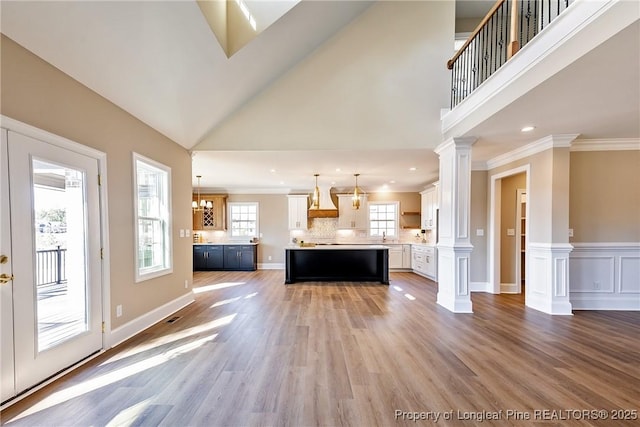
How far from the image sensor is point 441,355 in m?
2.62

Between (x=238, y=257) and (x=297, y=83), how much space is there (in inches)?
211

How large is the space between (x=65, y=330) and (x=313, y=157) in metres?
3.89

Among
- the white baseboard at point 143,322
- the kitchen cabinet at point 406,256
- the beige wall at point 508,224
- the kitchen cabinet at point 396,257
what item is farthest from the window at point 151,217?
the kitchen cabinet at point 406,256

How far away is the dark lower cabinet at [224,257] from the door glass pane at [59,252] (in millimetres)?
5368

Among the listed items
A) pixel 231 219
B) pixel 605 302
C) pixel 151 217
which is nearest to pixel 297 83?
pixel 151 217

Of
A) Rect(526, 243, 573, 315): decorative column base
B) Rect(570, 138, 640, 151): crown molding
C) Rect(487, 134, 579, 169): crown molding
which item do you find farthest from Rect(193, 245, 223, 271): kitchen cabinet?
Rect(570, 138, 640, 151): crown molding

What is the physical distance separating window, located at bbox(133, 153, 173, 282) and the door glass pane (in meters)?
0.71

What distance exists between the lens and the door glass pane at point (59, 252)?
2152mm

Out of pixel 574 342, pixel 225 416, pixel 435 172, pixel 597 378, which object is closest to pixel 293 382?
pixel 225 416

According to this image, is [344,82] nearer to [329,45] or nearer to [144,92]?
[329,45]

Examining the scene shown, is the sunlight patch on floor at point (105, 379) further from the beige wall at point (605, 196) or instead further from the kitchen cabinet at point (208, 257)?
the beige wall at point (605, 196)

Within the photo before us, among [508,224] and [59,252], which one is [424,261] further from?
[59,252]

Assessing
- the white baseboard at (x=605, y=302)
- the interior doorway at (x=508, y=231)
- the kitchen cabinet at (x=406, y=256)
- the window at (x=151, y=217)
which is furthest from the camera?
the kitchen cabinet at (x=406, y=256)

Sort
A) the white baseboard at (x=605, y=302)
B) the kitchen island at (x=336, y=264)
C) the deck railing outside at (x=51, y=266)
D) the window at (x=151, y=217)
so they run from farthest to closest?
1. the kitchen island at (x=336, y=264)
2. the white baseboard at (x=605, y=302)
3. the window at (x=151, y=217)
4. the deck railing outside at (x=51, y=266)
